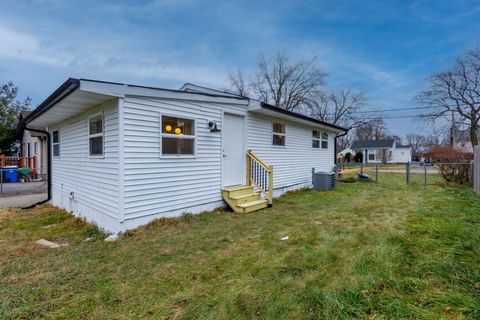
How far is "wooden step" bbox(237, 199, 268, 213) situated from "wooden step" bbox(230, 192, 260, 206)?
3.5 inches

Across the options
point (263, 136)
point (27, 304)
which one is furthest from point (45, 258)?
point (263, 136)

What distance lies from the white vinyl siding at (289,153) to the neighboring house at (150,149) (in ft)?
0.18

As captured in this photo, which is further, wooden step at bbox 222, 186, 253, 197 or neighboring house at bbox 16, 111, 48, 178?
neighboring house at bbox 16, 111, 48, 178

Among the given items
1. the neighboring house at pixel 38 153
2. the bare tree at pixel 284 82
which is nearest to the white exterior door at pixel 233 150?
the neighboring house at pixel 38 153

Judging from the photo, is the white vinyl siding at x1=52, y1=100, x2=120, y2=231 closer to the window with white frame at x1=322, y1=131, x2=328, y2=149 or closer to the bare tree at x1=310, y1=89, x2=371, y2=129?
the window with white frame at x1=322, y1=131, x2=328, y2=149

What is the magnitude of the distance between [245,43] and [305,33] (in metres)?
4.15

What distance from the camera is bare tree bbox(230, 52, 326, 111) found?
1111 inches

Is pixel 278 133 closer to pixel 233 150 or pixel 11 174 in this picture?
pixel 233 150

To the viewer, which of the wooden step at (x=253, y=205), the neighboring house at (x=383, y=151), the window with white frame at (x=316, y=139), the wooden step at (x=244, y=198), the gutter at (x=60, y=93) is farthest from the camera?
the neighboring house at (x=383, y=151)

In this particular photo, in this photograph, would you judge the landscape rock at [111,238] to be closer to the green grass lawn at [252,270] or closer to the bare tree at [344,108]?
the green grass lawn at [252,270]

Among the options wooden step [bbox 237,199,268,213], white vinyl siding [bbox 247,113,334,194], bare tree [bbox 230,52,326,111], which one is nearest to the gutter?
wooden step [bbox 237,199,268,213]

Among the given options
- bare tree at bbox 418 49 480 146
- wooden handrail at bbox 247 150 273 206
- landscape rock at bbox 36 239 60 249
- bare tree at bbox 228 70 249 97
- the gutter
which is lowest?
landscape rock at bbox 36 239 60 249

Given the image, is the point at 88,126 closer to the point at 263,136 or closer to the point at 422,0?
the point at 263,136

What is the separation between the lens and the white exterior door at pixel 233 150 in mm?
6461
